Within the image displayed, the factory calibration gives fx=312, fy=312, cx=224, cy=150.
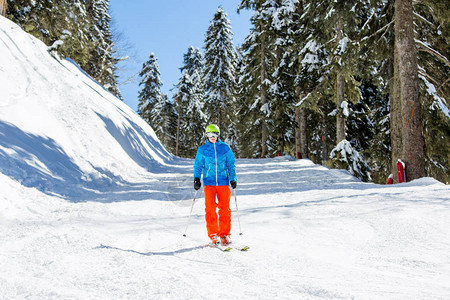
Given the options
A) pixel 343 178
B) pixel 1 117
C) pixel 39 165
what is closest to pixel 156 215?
pixel 39 165

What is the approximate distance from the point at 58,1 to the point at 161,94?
32.0 metres

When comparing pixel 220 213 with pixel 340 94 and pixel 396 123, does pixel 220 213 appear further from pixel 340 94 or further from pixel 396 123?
pixel 340 94

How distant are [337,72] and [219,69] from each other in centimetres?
2511

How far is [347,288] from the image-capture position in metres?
2.89

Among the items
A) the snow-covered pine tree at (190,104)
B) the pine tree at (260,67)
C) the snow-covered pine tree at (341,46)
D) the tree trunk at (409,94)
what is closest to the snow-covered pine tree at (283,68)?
the pine tree at (260,67)

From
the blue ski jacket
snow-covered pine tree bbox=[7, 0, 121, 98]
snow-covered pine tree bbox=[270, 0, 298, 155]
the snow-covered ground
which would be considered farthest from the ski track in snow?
snow-covered pine tree bbox=[270, 0, 298, 155]

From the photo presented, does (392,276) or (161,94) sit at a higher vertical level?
(161,94)

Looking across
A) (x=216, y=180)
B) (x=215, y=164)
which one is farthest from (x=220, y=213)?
(x=215, y=164)

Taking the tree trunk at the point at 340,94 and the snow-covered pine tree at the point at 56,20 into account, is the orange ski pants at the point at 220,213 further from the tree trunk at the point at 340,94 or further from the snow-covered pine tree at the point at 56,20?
the snow-covered pine tree at the point at 56,20

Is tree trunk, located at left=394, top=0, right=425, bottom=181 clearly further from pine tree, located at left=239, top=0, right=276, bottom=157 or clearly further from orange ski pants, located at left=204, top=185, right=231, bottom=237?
pine tree, located at left=239, top=0, right=276, bottom=157

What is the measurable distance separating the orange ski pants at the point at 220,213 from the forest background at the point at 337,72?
639 cm

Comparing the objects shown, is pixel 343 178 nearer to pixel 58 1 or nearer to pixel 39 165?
pixel 39 165

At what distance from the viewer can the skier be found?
15.1ft

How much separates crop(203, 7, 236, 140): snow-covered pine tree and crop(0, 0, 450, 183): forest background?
0.12m
